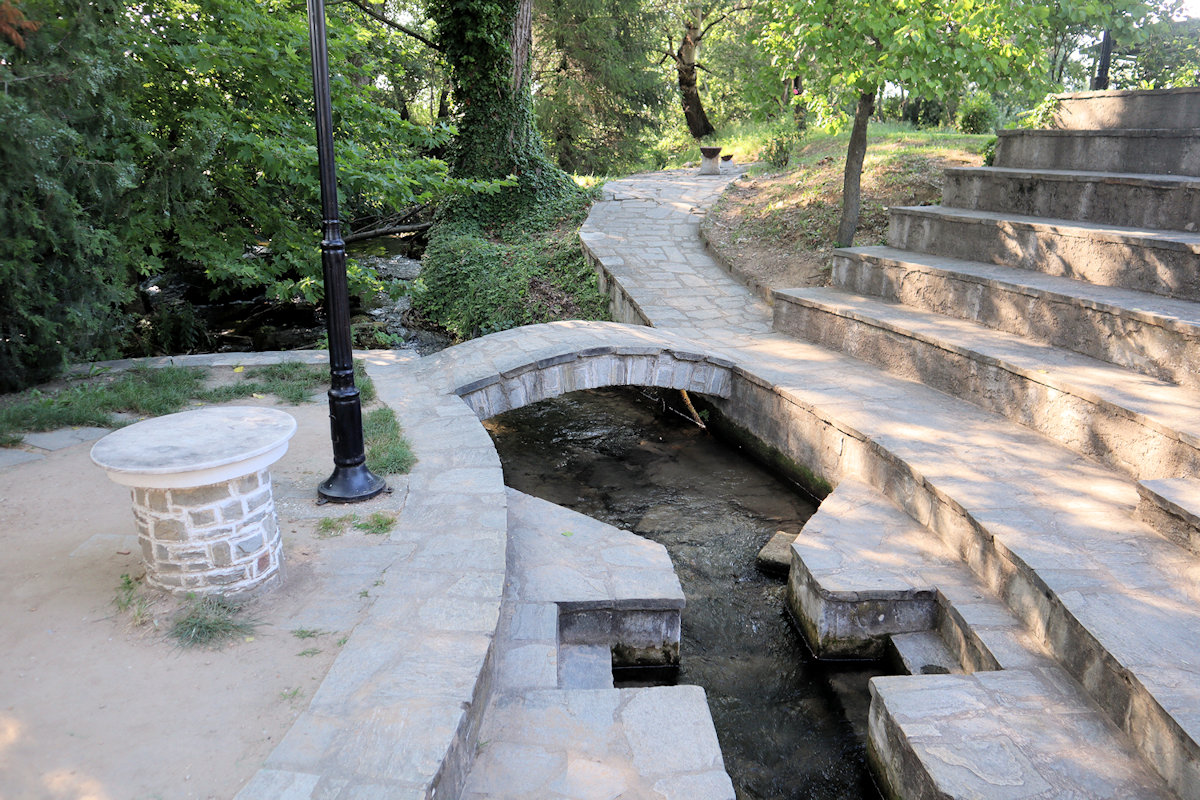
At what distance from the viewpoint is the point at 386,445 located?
16.1ft

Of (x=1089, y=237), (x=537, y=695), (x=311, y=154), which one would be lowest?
(x=537, y=695)

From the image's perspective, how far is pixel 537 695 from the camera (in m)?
3.32

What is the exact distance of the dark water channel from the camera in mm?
3719

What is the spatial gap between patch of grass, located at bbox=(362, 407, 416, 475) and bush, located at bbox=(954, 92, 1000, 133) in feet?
41.7

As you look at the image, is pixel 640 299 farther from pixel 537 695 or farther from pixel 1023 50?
pixel 537 695

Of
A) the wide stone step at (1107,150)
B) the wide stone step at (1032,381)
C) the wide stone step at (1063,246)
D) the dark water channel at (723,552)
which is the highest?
the wide stone step at (1107,150)

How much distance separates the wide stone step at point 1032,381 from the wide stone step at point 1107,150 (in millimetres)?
2473

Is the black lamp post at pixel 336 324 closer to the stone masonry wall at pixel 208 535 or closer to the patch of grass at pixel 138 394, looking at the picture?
the stone masonry wall at pixel 208 535

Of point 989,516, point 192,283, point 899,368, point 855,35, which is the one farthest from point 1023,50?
point 192,283

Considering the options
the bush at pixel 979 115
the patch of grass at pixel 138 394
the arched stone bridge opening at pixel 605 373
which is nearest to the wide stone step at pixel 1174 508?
the arched stone bridge opening at pixel 605 373

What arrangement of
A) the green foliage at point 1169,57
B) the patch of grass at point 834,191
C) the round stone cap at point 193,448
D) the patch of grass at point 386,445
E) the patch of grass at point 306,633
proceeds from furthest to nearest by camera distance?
1. the patch of grass at point 834,191
2. the green foliage at point 1169,57
3. the patch of grass at point 386,445
4. the patch of grass at point 306,633
5. the round stone cap at point 193,448

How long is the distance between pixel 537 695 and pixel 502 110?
36.5 ft

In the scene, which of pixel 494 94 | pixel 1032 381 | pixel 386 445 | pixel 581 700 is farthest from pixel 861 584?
pixel 494 94

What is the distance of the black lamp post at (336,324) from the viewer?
3.71m
